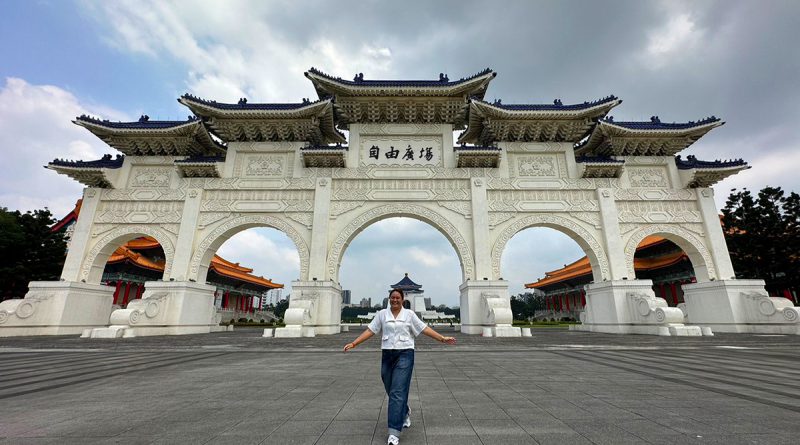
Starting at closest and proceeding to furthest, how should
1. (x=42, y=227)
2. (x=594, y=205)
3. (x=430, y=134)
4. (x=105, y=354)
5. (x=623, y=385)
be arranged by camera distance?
(x=623, y=385) < (x=105, y=354) < (x=594, y=205) < (x=430, y=134) < (x=42, y=227)

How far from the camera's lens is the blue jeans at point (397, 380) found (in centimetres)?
228

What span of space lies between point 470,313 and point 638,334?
6312mm

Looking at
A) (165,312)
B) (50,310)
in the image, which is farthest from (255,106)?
(50,310)

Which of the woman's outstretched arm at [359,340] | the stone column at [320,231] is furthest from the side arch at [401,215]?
the woman's outstretched arm at [359,340]

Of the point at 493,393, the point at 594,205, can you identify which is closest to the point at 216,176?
the point at 493,393

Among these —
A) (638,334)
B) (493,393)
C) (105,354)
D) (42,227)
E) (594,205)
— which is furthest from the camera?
(42,227)

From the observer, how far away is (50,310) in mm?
13500

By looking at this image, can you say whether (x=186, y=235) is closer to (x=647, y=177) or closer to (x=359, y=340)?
(x=359, y=340)

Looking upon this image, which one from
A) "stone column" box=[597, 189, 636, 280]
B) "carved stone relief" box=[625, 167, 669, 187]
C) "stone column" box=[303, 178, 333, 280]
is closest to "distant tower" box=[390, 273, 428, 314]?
"stone column" box=[303, 178, 333, 280]

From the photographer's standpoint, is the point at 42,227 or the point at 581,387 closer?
the point at 581,387

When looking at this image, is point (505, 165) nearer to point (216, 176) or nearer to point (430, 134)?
point (430, 134)

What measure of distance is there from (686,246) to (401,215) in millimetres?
12497

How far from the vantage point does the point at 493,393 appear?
3789 millimetres

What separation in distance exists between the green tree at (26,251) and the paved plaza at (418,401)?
14.6 metres
